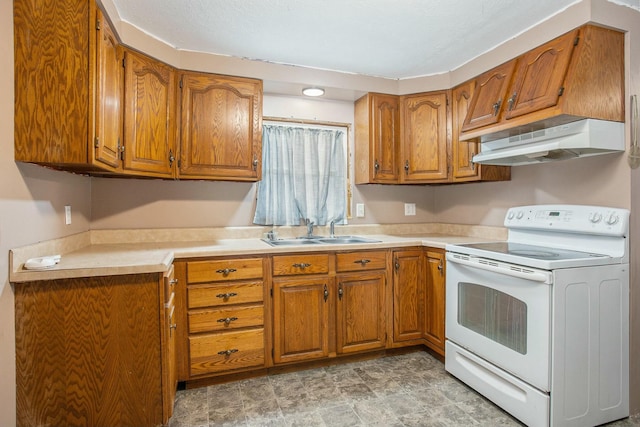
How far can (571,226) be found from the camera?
6.69ft

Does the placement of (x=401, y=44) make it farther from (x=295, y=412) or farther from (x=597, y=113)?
(x=295, y=412)

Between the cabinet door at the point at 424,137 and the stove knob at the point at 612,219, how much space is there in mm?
1180


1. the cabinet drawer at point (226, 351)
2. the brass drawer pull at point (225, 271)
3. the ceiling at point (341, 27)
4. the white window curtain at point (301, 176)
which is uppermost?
the ceiling at point (341, 27)

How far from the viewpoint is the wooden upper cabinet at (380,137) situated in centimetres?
294

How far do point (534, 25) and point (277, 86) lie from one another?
177 cm

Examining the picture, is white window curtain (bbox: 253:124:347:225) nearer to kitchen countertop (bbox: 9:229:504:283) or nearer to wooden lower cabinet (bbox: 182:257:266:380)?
kitchen countertop (bbox: 9:229:504:283)

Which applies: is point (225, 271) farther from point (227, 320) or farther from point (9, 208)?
point (9, 208)

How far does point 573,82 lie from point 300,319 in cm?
211

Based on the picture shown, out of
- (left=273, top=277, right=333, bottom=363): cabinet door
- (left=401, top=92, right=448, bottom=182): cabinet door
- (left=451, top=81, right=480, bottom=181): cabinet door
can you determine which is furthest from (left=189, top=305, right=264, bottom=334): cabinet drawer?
(left=451, top=81, right=480, bottom=181): cabinet door

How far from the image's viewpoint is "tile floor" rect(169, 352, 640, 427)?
6.15ft

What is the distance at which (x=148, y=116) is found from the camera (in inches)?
88.7

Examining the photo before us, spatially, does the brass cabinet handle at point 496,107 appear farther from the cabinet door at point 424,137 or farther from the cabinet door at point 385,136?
the cabinet door at point 385,136

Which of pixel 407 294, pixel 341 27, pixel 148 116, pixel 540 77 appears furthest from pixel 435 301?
pixel 148 116

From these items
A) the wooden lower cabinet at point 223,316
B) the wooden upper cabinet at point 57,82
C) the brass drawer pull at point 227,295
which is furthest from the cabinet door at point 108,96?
the brass drawer pull at point 227,295
